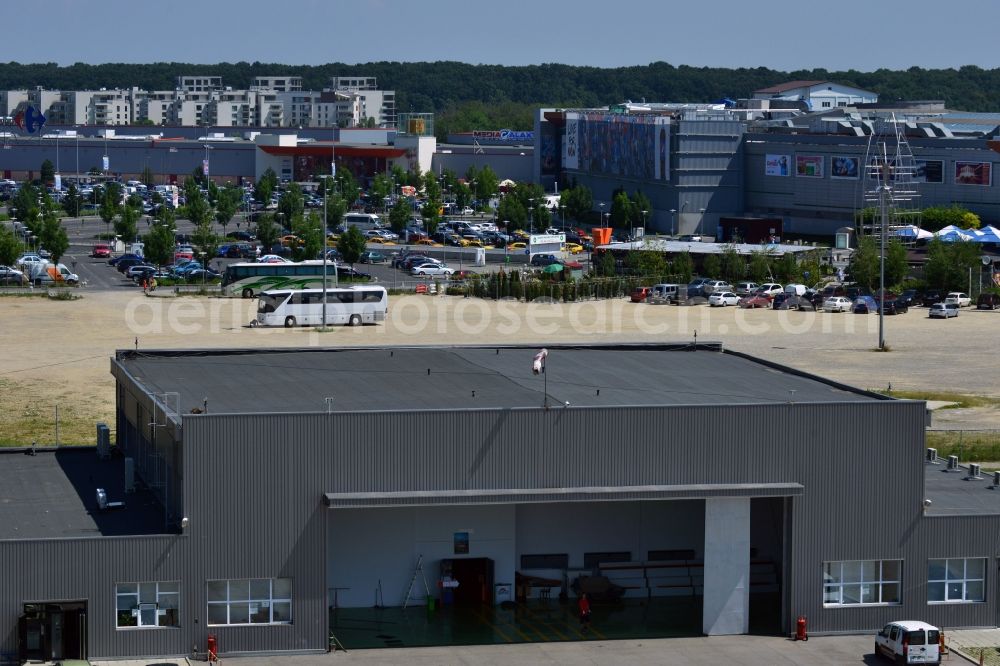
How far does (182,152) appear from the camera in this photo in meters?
145

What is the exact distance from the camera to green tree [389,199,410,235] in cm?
9912

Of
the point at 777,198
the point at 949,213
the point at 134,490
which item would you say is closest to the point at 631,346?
the point at 134,490

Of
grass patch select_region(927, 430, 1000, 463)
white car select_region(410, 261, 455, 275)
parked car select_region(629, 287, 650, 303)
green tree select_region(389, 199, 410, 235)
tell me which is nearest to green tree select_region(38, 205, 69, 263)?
white car select_region(410, 261, 455, 275)

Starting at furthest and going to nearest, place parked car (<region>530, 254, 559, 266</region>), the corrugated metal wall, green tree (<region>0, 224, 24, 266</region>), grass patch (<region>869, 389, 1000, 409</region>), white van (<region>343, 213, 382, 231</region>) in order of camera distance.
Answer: white van (<region>343, 213, 382, 231</region>)
parked car (<region>530, 254, 559, 266</region>)
green tree (<region>0, 224, 24, 266</region>)
grass patch (<region>869, 389, 1000, 409</region>)
the corrugated metal wall

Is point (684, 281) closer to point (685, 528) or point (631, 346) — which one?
point (631, 346)

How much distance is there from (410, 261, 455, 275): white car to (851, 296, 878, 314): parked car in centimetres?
1962

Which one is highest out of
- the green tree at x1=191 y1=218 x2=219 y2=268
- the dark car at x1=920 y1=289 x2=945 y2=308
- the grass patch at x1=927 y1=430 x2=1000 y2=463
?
the green tree at x1=191 y1=218 x2=219 y2=268

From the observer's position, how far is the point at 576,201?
110 m

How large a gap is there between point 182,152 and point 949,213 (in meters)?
75.8

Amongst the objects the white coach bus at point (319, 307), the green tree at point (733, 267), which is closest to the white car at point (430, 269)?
the green tree at point (733, 267)

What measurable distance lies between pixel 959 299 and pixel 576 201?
147ft

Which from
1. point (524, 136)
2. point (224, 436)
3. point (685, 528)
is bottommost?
point (685, 528)

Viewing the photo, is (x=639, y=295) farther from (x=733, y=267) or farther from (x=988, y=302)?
(x=988, y=302)

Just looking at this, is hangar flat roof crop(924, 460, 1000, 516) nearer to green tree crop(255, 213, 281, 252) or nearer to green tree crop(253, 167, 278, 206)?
green tree crop(255, 213, 281, 252)
